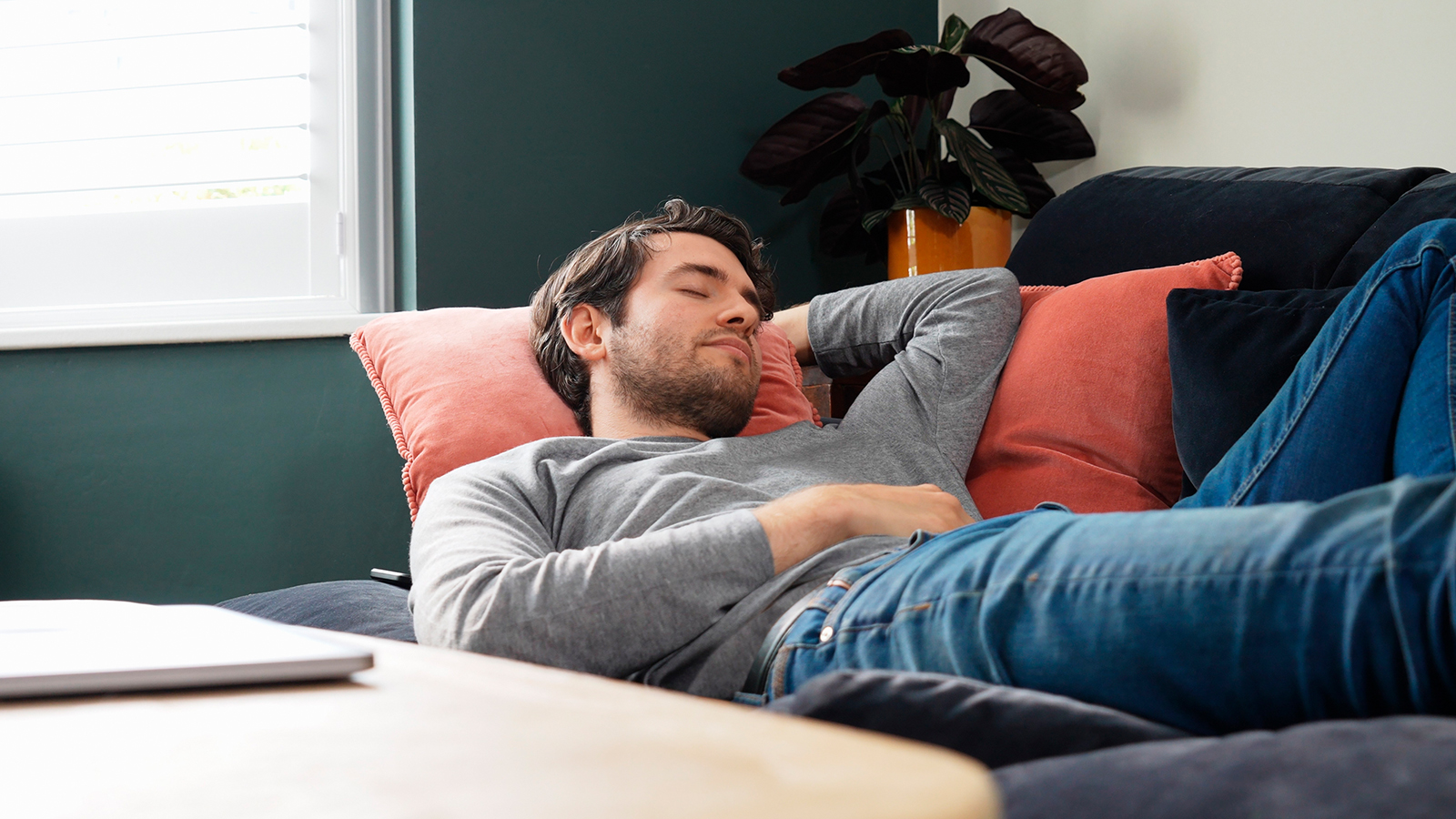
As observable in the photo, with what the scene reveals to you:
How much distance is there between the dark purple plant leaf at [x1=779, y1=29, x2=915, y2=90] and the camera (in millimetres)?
2203

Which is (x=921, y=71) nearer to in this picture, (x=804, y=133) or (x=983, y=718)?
(x=804, y=133)

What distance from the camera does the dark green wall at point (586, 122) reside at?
2287 mm

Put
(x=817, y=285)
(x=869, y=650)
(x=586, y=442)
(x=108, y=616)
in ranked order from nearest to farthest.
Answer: (x=108, y=616), (x=869, y=650), (x=586, y=442), (x=817, y=285)

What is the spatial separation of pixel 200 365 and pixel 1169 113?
2169 millimetres

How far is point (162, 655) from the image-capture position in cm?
41

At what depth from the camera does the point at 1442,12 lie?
1.73 metres

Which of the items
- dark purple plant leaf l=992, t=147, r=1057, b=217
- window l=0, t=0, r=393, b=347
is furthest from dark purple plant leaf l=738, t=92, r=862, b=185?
window l=0, t=0, r=393, b=347

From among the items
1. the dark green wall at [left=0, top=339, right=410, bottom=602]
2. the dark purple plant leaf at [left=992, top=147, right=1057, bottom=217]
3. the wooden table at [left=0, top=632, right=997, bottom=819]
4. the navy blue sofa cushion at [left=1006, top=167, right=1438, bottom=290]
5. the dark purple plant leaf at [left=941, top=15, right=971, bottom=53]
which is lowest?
the dark green wall at [left=0, top=339, right=410, bottom=602]

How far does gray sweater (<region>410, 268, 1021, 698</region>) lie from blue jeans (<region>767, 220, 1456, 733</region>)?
0.11m

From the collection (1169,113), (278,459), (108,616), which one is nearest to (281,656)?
(108,616)

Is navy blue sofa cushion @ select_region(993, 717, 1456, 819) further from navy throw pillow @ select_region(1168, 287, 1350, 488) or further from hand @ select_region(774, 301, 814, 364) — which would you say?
hand @ select_region(774, 301, 814, 364)

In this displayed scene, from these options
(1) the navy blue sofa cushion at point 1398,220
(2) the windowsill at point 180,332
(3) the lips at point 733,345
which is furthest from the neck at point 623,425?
(1) the navy blue sofa cushion at point 1398,220

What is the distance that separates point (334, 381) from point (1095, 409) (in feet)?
5.08

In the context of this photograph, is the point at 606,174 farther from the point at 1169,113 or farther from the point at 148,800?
the point at 148,800
